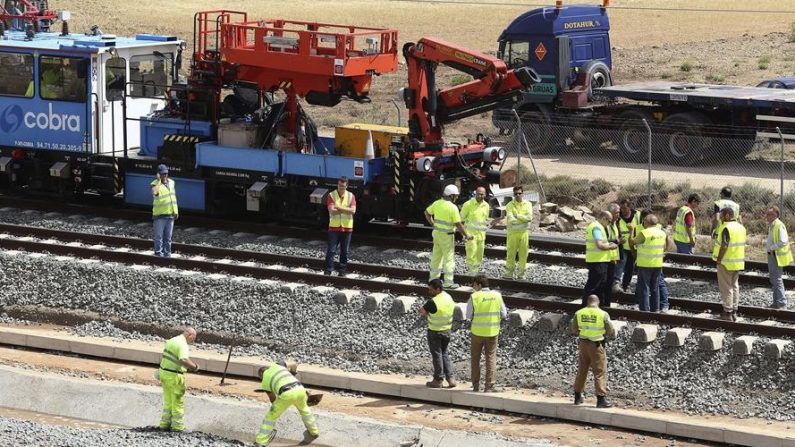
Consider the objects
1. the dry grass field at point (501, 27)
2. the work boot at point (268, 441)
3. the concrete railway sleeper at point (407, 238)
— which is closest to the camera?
the work boot at point (268, 441)

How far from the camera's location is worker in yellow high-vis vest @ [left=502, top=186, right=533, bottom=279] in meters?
18.5

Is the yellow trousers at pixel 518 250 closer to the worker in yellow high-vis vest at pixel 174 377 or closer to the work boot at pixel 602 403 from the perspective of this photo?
the work boot at pixel 602 403

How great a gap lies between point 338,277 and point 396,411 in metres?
3.67

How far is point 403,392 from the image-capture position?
15242 millimetres

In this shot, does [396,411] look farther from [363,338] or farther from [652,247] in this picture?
[652,247]

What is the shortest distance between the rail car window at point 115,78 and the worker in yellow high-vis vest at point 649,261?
32.8ft

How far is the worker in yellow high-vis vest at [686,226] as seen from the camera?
18.9 meters

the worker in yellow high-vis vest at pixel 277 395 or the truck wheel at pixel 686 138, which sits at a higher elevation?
the truck wheel at pixel 686 138

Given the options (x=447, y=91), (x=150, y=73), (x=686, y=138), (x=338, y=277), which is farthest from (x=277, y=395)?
(x=686, y=138)

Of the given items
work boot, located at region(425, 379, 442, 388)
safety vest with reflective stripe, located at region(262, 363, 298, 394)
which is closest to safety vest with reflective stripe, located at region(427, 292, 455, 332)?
work boot, located at region(425, 379, 442, 388)

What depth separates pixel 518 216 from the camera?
18500 mm

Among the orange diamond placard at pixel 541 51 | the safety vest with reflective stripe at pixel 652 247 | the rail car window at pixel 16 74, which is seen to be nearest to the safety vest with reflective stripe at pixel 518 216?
the safety vest with reflective stripe at pixel 652 247

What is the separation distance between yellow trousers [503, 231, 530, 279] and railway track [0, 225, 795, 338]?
1.23ft

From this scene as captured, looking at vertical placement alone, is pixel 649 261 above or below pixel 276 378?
above
